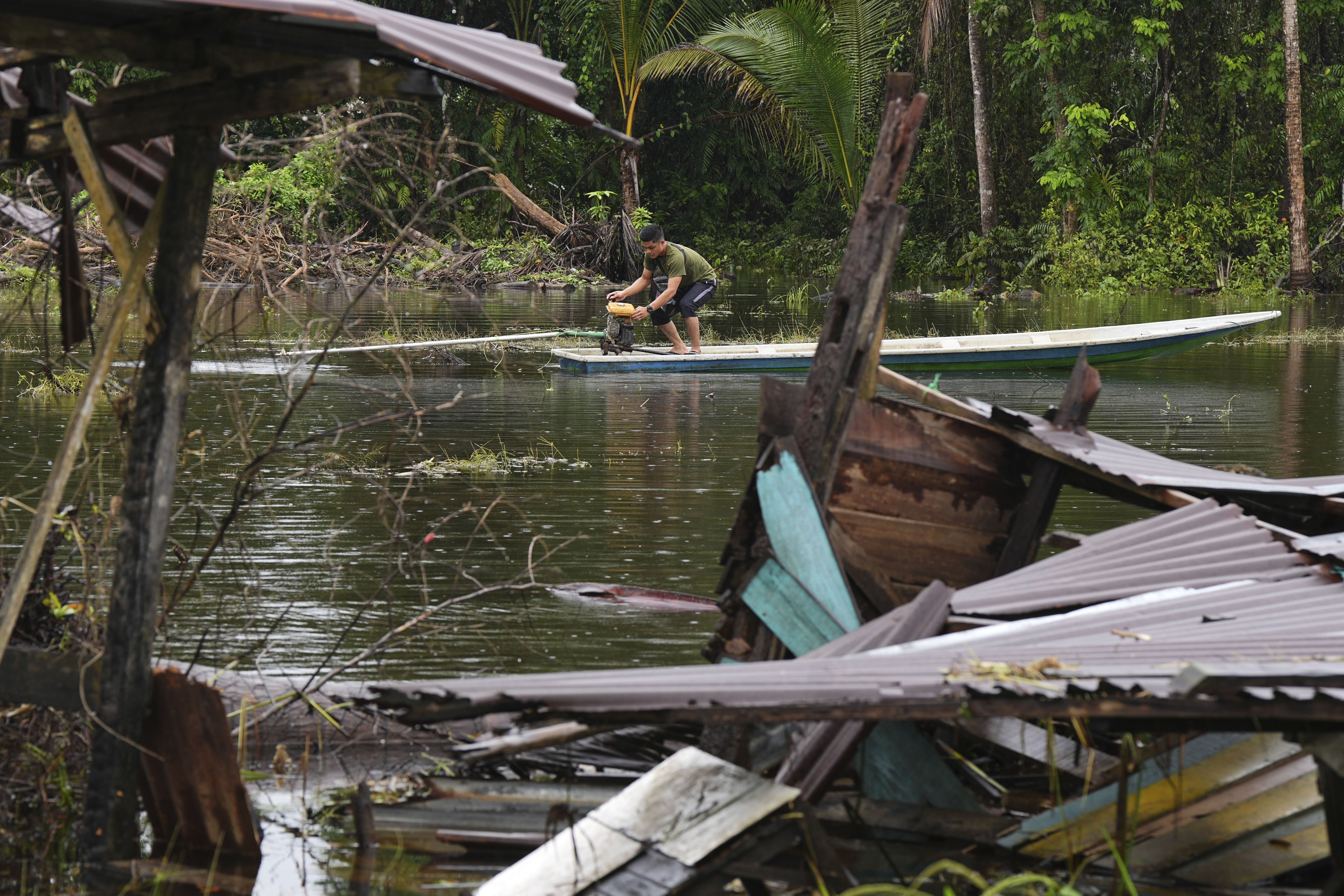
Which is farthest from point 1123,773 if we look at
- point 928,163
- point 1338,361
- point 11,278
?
point 928,163

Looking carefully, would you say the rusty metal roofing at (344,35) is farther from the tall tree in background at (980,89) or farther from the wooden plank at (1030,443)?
the tall tree in background at (980,89)

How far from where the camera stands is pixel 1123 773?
3.63m

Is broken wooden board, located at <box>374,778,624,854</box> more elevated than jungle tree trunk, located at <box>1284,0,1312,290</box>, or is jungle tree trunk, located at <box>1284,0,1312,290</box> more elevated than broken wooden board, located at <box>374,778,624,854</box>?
jungle tree trunk, located at <box>1284,0,1312,290</box>

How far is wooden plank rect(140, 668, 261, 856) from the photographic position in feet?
13.1

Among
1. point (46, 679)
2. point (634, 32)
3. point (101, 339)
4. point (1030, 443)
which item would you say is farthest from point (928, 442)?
point (634, 32)

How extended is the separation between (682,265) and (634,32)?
10.4 meters

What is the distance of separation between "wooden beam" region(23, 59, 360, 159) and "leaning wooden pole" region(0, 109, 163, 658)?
0.17m

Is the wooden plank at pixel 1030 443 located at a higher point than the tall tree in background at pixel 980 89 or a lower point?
lower

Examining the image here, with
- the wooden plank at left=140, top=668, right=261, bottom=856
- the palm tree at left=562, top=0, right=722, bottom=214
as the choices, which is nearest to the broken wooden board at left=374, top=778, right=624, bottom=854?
the wooden plank at left=140, top=668, right=261, bottom=856

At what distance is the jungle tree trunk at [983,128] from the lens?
1059 inches

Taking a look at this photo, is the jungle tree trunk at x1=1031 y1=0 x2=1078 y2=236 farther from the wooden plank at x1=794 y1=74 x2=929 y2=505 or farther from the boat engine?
the wooden plank at x1=794 y1=74 x2=929 y2=505

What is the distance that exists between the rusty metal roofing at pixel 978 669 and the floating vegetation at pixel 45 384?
9423mm

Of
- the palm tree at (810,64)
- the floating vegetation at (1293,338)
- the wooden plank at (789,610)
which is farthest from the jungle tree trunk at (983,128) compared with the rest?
the wooden plank at (789,610)

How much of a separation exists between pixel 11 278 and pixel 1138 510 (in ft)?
21.2
